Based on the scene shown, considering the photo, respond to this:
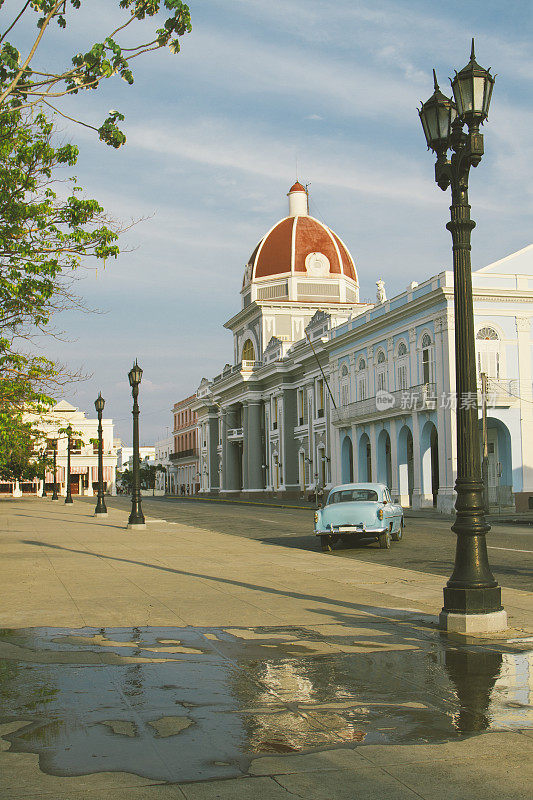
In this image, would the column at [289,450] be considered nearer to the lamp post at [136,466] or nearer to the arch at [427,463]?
the arch at [427,463]

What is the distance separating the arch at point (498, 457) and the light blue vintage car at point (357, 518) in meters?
21.6

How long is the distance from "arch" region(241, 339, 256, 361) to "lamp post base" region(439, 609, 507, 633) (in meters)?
70.7

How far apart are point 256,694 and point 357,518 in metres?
13.2

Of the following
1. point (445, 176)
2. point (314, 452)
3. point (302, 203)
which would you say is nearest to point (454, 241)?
point (445, 176)

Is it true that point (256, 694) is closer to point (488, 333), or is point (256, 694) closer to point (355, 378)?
point (488, 333)

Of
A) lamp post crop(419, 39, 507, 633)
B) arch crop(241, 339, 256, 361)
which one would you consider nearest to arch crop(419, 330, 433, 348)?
lamp post crop(419, 39, 507, 633)

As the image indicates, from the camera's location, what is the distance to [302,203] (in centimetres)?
8212

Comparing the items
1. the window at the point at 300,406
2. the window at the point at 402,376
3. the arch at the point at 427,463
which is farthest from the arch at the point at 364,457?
the window at the point at 300,406

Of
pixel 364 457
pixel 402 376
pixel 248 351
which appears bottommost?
pixel 364 457

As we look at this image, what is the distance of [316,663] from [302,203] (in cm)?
7753

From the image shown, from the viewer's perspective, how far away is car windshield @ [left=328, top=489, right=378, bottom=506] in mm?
20328

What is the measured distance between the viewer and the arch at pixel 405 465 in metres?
47.2

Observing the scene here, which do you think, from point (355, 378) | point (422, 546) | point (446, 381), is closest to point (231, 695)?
point (422, 546)

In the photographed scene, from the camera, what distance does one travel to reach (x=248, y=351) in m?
81.4
